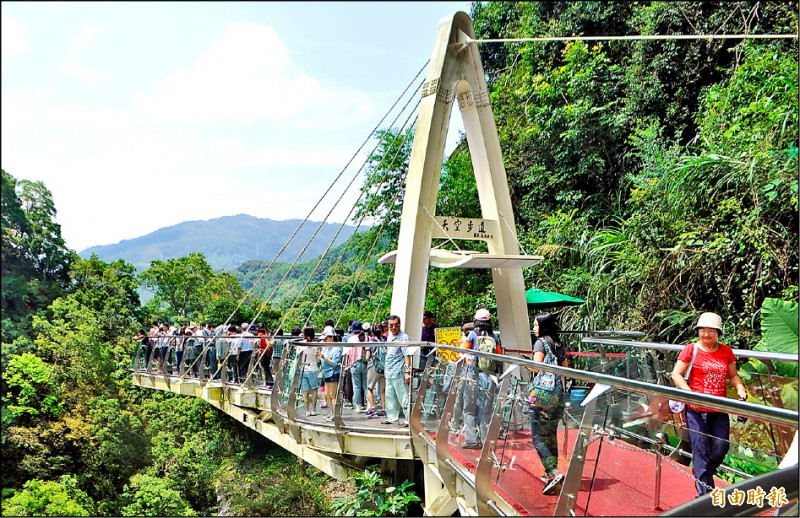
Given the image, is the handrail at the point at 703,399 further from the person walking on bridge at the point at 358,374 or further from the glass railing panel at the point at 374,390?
the person walking on bridge at the point at 358,374

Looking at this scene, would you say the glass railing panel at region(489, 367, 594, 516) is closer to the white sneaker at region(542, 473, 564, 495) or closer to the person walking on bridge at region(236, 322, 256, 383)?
the white sneaker at region(542, 473, 564, 495)

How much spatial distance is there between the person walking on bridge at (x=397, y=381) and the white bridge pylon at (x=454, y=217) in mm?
1427

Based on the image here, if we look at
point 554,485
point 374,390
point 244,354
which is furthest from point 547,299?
point 554,485

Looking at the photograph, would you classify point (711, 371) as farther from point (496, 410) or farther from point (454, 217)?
point (454, 217)

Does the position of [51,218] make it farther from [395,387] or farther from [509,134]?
[395,387]

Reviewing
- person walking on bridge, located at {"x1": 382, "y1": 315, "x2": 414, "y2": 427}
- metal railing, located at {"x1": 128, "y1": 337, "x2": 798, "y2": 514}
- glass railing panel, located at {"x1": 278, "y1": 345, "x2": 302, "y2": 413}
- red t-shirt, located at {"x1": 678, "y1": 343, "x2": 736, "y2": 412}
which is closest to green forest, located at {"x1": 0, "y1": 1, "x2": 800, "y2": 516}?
glass railing panel, located at {"x1": 278, "y1": 345, "x2": 302, "y2": 413}

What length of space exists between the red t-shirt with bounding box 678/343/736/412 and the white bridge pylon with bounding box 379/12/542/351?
4129 mm

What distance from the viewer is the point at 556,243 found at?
12.8 meters

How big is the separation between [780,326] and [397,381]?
437 centimetres

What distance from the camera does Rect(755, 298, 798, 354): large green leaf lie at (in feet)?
21.7

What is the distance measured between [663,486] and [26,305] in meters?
34.1

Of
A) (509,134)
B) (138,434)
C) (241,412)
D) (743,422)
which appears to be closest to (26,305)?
(138,434)

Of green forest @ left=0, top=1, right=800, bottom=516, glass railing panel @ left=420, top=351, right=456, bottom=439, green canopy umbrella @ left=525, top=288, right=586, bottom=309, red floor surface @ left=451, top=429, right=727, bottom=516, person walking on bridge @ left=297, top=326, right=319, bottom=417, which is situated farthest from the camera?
green canopy umbrella @ left=525, top=288, right=586, bottom=309

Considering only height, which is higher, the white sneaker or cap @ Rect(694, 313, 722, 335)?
cap @ Rect(694, 313, 722, 335)
